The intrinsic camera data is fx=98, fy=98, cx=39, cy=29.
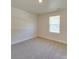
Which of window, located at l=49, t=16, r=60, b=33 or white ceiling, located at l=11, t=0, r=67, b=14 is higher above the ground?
white ceiling, located at l=11, t=0, r=67, b=14

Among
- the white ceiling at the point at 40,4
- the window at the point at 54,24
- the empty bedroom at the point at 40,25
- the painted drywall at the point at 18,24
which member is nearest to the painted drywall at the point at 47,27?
the empty bedroom at the point at 40,25

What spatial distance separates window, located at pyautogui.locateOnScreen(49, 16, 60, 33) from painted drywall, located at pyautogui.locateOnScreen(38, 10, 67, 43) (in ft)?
0.99

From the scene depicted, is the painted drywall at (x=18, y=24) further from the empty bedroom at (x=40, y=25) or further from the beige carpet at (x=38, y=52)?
the beige carpet at (x=38, y=52)

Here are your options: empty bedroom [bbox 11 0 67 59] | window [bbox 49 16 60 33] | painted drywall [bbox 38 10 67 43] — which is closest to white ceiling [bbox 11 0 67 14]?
empty bedroom [bbox 11 0 67 59]

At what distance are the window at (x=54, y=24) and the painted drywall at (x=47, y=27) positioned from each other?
301 mm

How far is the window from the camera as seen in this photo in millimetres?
7238

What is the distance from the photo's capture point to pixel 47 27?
881cm

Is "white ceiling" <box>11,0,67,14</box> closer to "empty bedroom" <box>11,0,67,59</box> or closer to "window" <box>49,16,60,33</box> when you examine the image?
"empty bedroom" <box>11,0,67,59</box>

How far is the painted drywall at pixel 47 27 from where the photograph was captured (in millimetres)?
6536

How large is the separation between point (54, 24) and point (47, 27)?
1.23 meters
